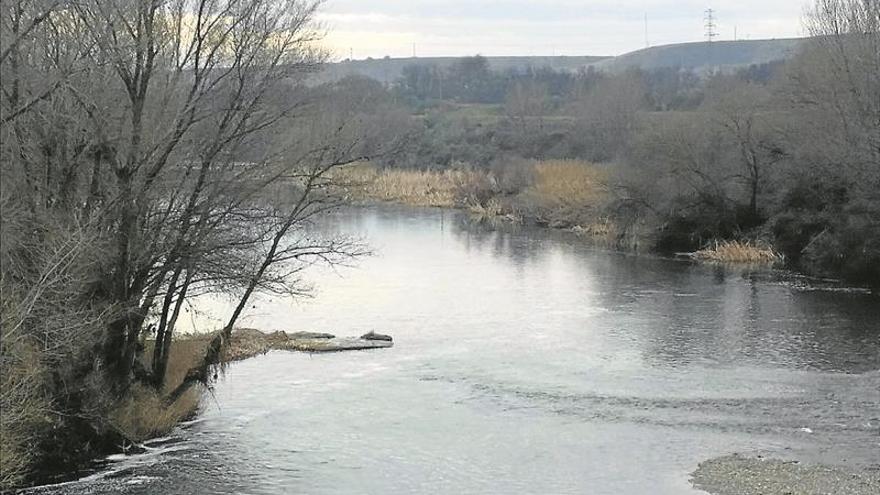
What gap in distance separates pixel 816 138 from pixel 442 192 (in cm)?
2668

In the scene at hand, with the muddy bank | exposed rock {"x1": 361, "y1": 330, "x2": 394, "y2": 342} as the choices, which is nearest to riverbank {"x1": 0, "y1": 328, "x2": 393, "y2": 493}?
the muddy bank

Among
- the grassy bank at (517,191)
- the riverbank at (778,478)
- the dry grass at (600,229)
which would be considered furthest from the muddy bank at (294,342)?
the dry grass at (600,229)

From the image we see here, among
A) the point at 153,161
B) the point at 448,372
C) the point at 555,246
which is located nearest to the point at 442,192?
the point at 555,246

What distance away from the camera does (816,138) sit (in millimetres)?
38375

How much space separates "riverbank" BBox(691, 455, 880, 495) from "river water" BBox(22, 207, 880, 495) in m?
0.40

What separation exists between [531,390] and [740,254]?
21186 millimetres

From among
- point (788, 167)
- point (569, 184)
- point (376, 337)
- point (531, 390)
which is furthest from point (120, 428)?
point (569, 184)

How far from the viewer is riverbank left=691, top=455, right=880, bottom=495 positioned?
48.4 ft

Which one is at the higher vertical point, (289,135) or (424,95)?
(424,95)

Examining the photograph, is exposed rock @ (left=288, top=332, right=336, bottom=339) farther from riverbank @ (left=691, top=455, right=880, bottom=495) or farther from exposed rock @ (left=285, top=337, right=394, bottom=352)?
riverbank @ (left=691, top=455, right=880, bottom=495)

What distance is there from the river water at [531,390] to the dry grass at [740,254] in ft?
13.8

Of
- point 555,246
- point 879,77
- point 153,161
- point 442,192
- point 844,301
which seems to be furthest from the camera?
point 442,192

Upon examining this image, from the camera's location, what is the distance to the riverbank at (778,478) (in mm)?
14742

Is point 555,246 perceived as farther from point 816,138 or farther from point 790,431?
point 790,431
